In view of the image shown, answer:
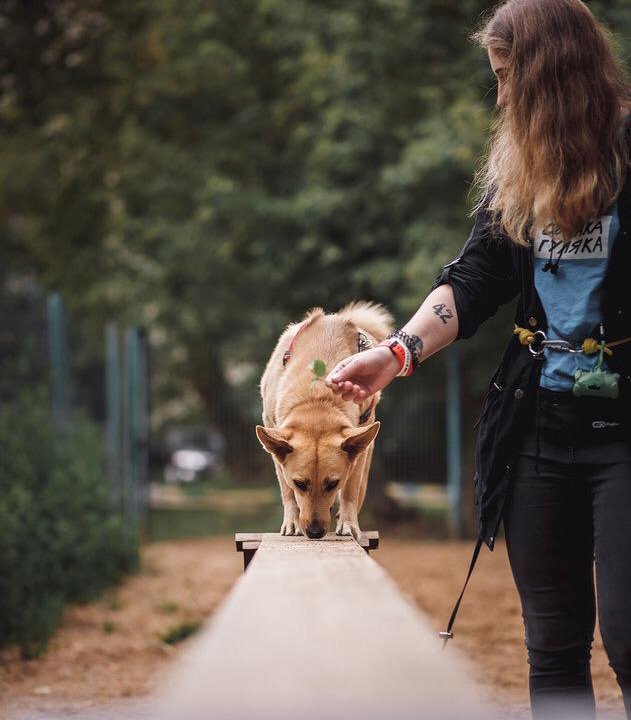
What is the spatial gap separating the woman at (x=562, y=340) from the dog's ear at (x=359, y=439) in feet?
3.63

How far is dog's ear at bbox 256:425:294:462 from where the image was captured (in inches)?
167

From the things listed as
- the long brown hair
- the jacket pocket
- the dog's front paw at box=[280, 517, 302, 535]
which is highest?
the long brown hair

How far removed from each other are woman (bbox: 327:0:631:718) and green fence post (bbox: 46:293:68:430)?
25.2ft

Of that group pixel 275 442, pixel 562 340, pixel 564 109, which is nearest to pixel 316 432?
pixel 275 442

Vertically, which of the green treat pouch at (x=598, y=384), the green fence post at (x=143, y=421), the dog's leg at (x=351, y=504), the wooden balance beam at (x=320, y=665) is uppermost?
the green treat pouch at (x=598, y=384)

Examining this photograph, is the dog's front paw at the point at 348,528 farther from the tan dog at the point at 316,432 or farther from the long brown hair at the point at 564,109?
the long brown hair at the point at 564,109

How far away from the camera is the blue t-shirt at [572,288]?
296 centimetres

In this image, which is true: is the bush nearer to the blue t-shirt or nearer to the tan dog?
the tan dog

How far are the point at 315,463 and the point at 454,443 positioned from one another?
33.7 feet

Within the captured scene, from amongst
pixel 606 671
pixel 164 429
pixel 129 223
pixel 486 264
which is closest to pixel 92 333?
pixel 129 223

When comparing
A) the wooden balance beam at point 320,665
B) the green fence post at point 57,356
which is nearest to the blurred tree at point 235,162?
the green fence post at point 57,356

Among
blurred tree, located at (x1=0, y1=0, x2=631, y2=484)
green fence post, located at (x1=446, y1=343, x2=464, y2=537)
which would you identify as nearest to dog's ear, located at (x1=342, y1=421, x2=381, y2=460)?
blurred tree, located at (x1=0, y1=0, x2=631, y2=484)

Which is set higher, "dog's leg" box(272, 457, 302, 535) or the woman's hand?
the woman's hand

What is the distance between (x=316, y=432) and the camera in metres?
4.50
